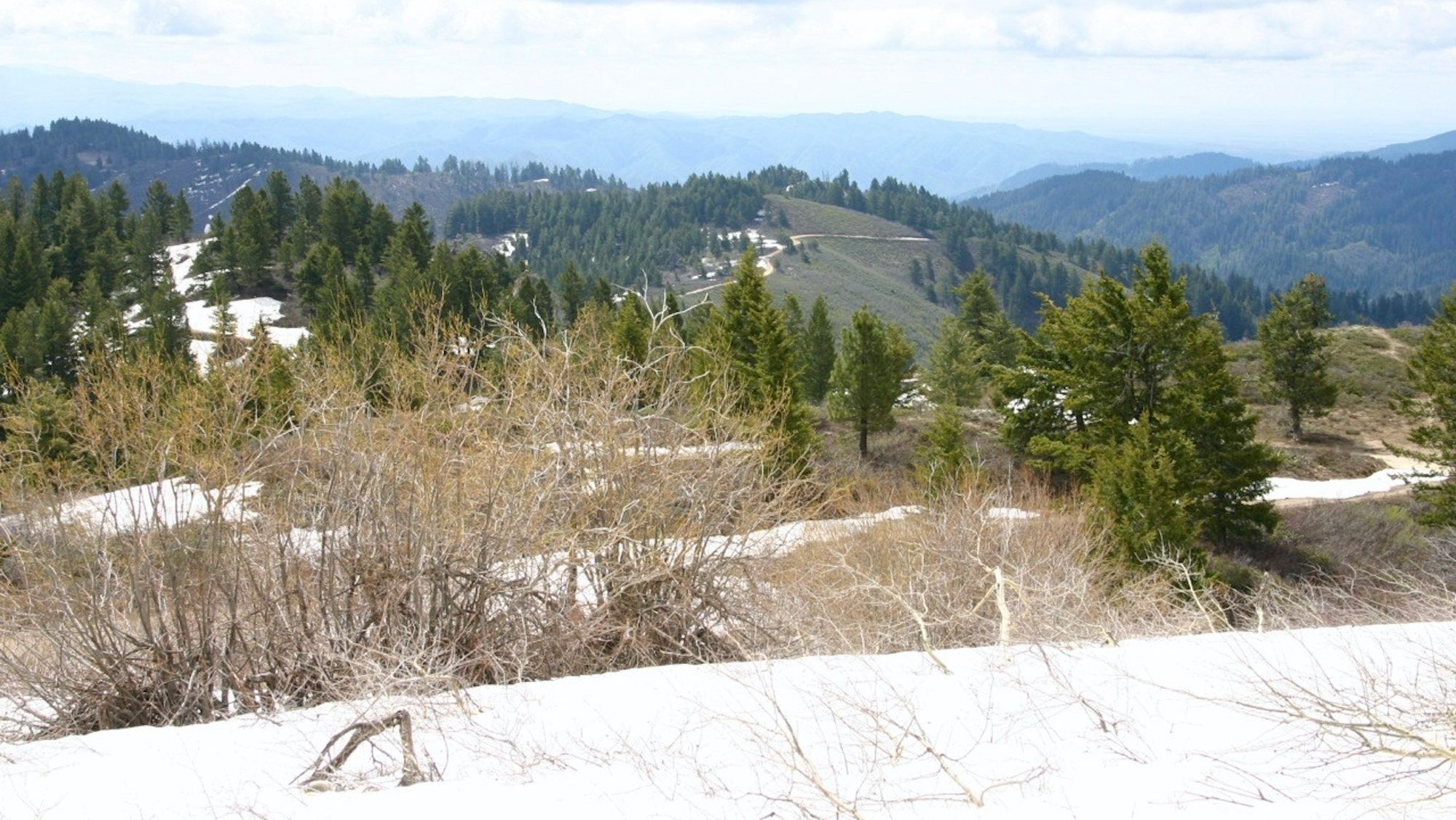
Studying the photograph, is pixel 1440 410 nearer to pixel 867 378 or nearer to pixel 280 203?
pixel 867 378

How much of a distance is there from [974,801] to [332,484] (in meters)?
7.33

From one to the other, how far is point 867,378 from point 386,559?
96.1 feet

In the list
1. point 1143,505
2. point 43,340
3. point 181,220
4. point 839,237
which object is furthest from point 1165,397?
point 839,237

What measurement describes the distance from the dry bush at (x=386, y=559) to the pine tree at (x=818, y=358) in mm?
37813

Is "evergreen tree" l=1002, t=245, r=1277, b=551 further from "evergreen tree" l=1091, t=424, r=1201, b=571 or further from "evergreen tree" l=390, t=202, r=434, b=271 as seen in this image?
"evergreen tree" l=390, t=202, r=434, b=271

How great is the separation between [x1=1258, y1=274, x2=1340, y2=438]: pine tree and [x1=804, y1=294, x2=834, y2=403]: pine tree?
2073 cm

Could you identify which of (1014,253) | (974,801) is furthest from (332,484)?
(1014,253)

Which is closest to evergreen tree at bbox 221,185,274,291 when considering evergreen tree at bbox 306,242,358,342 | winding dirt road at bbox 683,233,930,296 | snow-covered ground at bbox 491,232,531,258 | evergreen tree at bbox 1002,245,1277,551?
evergreen tree at bbox 306,242,358,342

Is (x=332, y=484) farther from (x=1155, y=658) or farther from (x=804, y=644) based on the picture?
(x=1155, y=658)

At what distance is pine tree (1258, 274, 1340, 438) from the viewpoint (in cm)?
4028

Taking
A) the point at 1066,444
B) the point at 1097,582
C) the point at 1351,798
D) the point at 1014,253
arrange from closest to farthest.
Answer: the point at 1351,798, the point at 1097,582, the point at 1066,444, the point at 1014,253

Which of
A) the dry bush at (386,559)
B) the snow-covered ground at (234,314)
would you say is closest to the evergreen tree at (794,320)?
the snow-covered ground at (234,314)

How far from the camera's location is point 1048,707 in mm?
6547

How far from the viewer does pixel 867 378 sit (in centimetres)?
3759
